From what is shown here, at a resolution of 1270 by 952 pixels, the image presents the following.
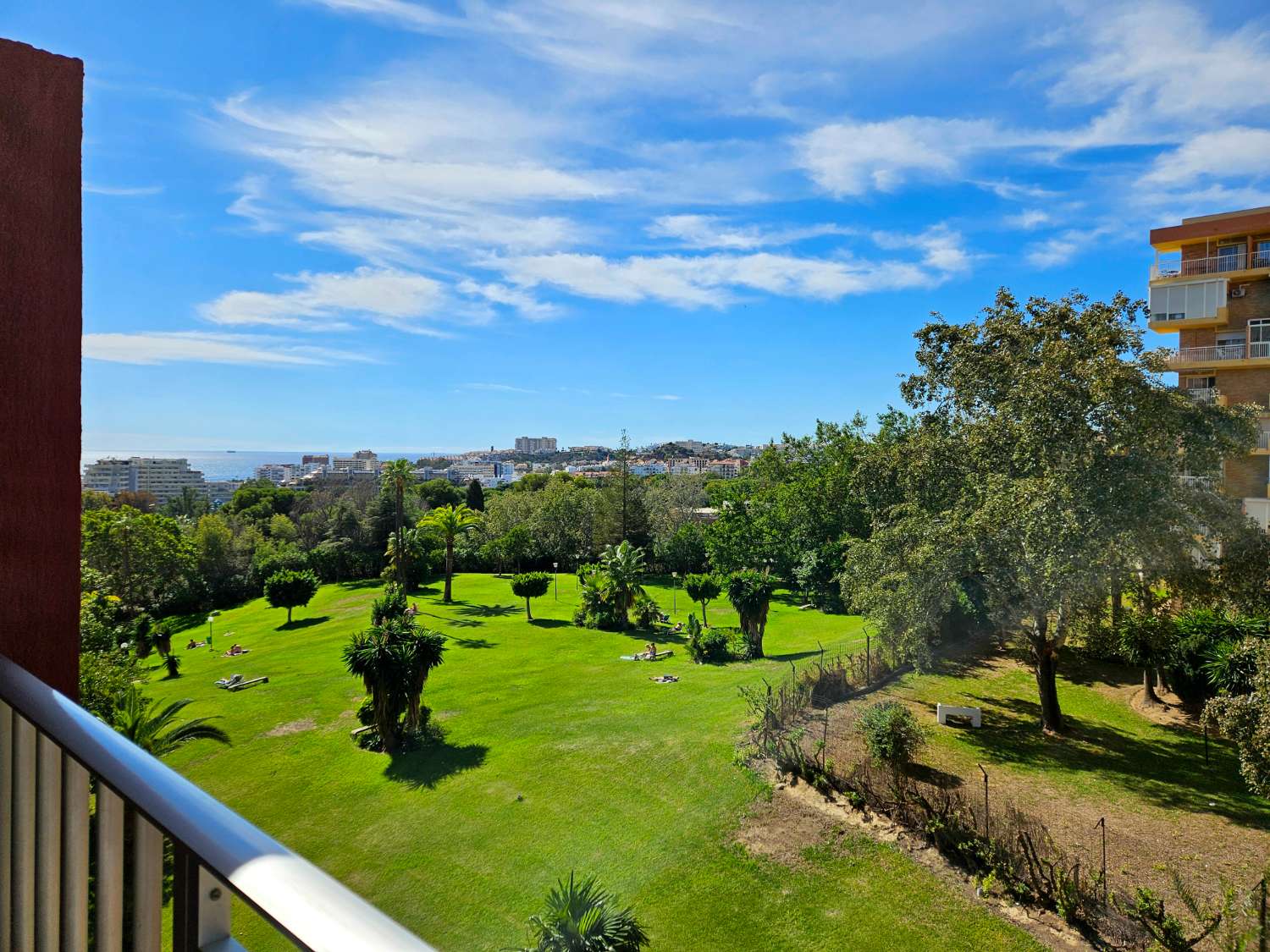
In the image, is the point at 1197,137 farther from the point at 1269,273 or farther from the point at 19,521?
the point at 19,521

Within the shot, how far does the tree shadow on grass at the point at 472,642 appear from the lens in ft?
73.4

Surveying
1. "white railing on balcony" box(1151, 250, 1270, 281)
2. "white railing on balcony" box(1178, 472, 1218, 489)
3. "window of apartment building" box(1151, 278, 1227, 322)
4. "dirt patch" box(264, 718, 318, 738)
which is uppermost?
"white railing on balcony" box(1151, 250, 1270, 281)

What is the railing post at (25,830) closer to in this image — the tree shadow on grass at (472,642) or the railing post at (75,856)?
the railing post at (75,856)

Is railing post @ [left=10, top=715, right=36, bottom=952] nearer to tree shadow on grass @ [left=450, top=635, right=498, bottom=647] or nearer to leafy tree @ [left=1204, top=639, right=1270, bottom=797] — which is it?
leafy tree @ [left=1204, top=639, right=1270, bottom=797]

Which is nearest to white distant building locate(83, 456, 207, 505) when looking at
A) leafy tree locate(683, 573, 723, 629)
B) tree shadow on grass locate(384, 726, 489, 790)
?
leafy tree locate(683, 573, 723, 629)

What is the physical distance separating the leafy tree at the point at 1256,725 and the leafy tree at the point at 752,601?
11469mm

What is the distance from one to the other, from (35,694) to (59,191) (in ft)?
4.66

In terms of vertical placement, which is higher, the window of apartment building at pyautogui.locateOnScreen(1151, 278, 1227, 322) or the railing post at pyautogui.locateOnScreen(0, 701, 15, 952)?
the window of apartment building at pyautogui.locateOnScreen(1151, 278, 1227, 322)

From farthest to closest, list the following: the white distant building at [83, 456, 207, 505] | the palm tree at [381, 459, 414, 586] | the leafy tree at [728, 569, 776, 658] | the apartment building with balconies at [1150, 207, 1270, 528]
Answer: the white distant building at [83, 456, 207, 505], the palm tree at [381, 459, 414, 586], the apartment building with balconies at [1150, 207, 1270, 528], the leafy tree at [728, 569, 776, 658]

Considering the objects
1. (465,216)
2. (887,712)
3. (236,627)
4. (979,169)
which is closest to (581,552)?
(236,627)

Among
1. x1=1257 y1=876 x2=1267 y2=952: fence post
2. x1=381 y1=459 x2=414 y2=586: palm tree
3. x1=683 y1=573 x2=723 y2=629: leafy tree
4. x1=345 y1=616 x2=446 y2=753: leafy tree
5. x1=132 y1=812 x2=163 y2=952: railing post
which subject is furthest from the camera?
x1=381 y1=459 x2=414 y2=586: palm tree

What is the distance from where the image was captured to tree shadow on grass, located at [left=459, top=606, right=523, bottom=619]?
2686 centimetres

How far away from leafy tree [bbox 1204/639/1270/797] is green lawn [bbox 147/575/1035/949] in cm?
361

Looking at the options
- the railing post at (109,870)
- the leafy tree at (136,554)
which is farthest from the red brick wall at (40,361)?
the leafy tree at (136,554)
